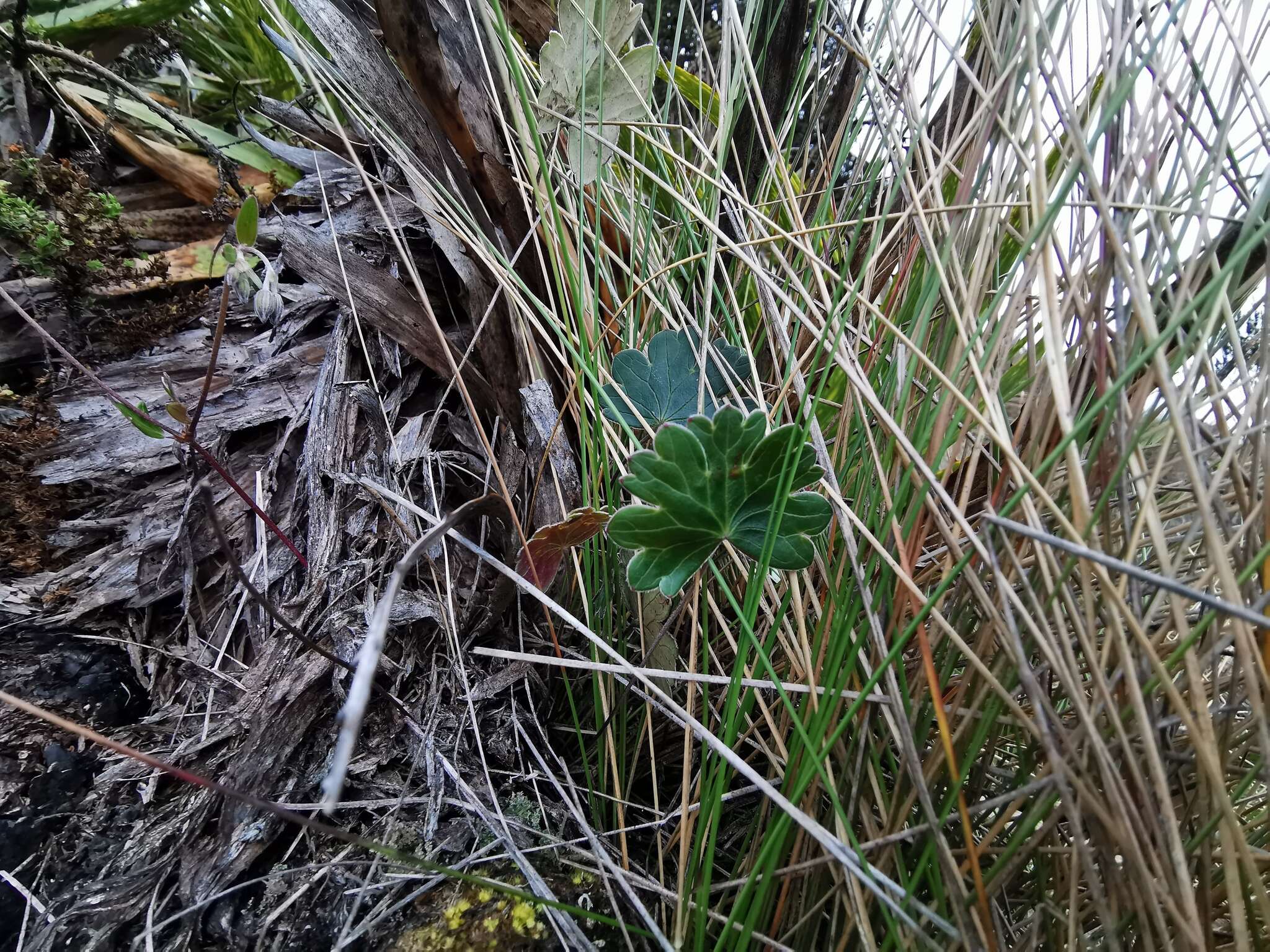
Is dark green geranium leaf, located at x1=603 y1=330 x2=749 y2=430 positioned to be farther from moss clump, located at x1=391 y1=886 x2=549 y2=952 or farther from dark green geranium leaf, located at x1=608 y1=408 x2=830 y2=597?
moss clump, located at x1=391 y1=886 x2=549 y2=952

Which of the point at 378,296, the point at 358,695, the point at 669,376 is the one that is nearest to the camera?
the point at 358,695

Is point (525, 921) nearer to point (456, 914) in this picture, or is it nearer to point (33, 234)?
Result: point (456, 914)

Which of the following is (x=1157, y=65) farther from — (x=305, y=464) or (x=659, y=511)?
(x=305, y=464)

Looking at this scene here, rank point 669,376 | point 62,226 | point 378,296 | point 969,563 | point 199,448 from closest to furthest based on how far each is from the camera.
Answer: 1. point 969,563
2. point 199,448
3. point 669,376
4. point 378,296
5. point 62,226

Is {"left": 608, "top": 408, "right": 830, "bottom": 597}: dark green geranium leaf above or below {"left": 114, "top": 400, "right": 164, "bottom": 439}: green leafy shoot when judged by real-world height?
above

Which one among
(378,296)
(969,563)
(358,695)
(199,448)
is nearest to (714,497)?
(969,563)

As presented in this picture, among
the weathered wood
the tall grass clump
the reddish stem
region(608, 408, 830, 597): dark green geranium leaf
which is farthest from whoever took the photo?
the weathered wood

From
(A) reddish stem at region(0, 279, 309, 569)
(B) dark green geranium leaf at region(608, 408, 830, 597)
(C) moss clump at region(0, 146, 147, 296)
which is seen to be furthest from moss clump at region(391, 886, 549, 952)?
(C) moss clump at region(0, 146, 147, 296)

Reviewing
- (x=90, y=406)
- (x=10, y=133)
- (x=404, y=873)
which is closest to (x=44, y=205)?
(x=10, y=133)
